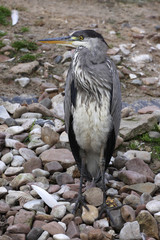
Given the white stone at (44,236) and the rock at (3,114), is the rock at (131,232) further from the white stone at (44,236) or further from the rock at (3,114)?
the rock at (3,114)

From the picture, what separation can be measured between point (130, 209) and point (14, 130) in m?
1.77

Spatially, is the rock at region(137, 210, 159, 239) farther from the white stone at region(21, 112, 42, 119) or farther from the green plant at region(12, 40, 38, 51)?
the green plant at region(12, 40, 38, 51)

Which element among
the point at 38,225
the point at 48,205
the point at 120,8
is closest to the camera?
the point at 38,225

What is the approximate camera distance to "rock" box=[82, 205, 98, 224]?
10.3 feet

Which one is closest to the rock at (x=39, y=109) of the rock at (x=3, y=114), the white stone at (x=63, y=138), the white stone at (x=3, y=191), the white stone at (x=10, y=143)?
the rock at (x=3, y=114)

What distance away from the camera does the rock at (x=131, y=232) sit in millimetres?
2902

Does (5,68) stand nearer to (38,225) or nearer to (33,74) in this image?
(33,74)

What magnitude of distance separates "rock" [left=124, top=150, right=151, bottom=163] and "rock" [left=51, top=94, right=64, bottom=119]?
1054 mm

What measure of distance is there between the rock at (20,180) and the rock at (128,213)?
3.08 ft

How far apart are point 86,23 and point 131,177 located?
4040 millimetres

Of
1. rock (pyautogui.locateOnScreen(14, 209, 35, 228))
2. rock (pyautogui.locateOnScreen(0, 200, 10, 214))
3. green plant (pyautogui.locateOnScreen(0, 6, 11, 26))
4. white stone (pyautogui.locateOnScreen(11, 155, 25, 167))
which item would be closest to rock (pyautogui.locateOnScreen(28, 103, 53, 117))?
white stone (pyautogui.locateOnScreen(11, 155, 25, 167))

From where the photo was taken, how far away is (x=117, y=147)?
429cm

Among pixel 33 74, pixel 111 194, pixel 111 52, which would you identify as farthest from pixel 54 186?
pixel 111 52

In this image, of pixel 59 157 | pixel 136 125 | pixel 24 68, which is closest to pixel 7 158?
pixel 59 157
